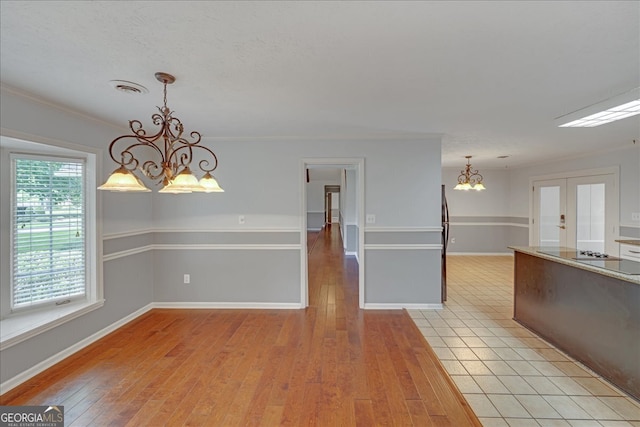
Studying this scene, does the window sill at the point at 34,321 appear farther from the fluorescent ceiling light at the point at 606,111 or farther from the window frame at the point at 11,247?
the fluorescent ceiling light at the point at 606,111

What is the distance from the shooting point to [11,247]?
2.45 metres

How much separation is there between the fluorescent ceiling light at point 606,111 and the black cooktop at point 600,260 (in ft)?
4.28

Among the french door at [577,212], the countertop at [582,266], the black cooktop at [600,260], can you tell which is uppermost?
the french door at [577,212]

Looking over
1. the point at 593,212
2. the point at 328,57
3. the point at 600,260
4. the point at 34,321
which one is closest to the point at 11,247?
the point at 34,321

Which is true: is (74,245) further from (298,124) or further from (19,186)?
(298,124)

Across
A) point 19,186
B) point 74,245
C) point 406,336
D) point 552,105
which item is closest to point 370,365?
point 406,336

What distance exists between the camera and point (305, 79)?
2080 mm

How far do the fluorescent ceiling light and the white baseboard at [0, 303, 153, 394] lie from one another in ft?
16.7

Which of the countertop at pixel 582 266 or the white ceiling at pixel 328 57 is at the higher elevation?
the white ceiling at pixel 328 57

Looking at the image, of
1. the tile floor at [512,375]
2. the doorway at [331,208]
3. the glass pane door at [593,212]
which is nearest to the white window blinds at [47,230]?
the tile floor at [512,375]

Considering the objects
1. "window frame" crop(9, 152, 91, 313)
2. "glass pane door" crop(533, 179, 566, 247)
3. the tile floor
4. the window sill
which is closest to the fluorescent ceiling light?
the tile floor

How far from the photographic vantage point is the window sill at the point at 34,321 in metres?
2.21

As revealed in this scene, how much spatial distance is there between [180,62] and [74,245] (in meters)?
2.32

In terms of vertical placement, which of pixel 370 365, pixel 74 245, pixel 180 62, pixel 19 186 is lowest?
pixel 370 365
